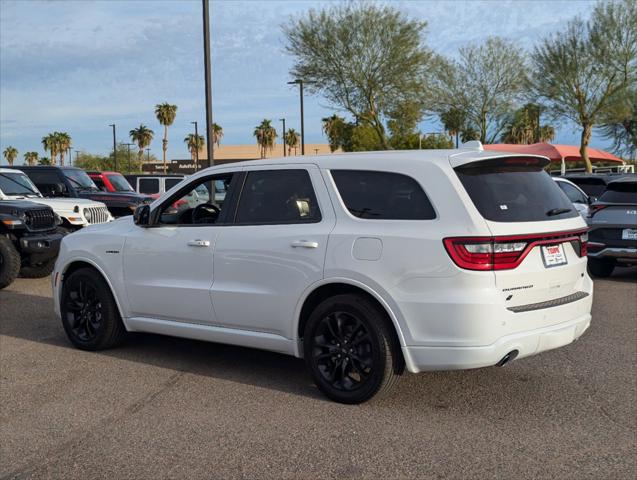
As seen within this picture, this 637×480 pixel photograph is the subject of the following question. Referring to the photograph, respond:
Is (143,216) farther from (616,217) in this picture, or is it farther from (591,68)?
(591,68)

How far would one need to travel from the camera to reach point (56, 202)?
44.7 feet

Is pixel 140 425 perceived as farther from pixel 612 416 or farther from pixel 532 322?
pixel 612 416

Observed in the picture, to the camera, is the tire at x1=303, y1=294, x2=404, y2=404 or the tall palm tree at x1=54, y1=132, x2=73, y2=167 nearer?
the tire at x1=303, y1=294, x2=404, y2=404

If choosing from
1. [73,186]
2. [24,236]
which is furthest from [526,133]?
[24,236]

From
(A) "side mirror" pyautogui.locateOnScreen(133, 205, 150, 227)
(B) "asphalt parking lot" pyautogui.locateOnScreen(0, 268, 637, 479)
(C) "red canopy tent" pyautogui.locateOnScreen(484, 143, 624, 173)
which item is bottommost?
(B) "asphalt parking lot" pyautogui.locateOnScreen(0, 268, 637, 479)

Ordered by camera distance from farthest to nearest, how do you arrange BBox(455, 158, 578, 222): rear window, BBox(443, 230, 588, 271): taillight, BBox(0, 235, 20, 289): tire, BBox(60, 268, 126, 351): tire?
BBox(0, 235, 20, 289): tire < BBox(60, 268, 126, 351): tire < BBox(455, 158, 578, 222): rear window < BBox(443, 230, 588, 271): taillight

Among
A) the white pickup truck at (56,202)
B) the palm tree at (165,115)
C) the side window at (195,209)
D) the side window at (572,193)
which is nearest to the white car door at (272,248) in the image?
the side window at (195,209)

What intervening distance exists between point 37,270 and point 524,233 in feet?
32.9

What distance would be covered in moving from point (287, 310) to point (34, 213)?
7.72 meters

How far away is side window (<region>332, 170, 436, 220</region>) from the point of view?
16.4 ft

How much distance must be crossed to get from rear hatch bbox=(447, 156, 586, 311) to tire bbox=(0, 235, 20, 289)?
26.7 feet

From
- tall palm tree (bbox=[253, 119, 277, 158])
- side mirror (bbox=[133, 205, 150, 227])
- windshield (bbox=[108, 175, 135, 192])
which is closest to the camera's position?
side mirror (bbox=[133, 205, 150, 227])

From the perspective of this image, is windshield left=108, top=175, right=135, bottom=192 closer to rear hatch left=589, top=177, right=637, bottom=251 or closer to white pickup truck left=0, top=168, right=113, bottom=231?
white pickup truck left=0, top=168, right=113, bottom=231

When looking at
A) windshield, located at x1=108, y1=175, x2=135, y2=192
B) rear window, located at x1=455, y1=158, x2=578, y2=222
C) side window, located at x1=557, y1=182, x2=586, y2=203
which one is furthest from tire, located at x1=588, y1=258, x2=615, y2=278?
windshield, located at x1=108, y1=175, x2=135, y2=192
